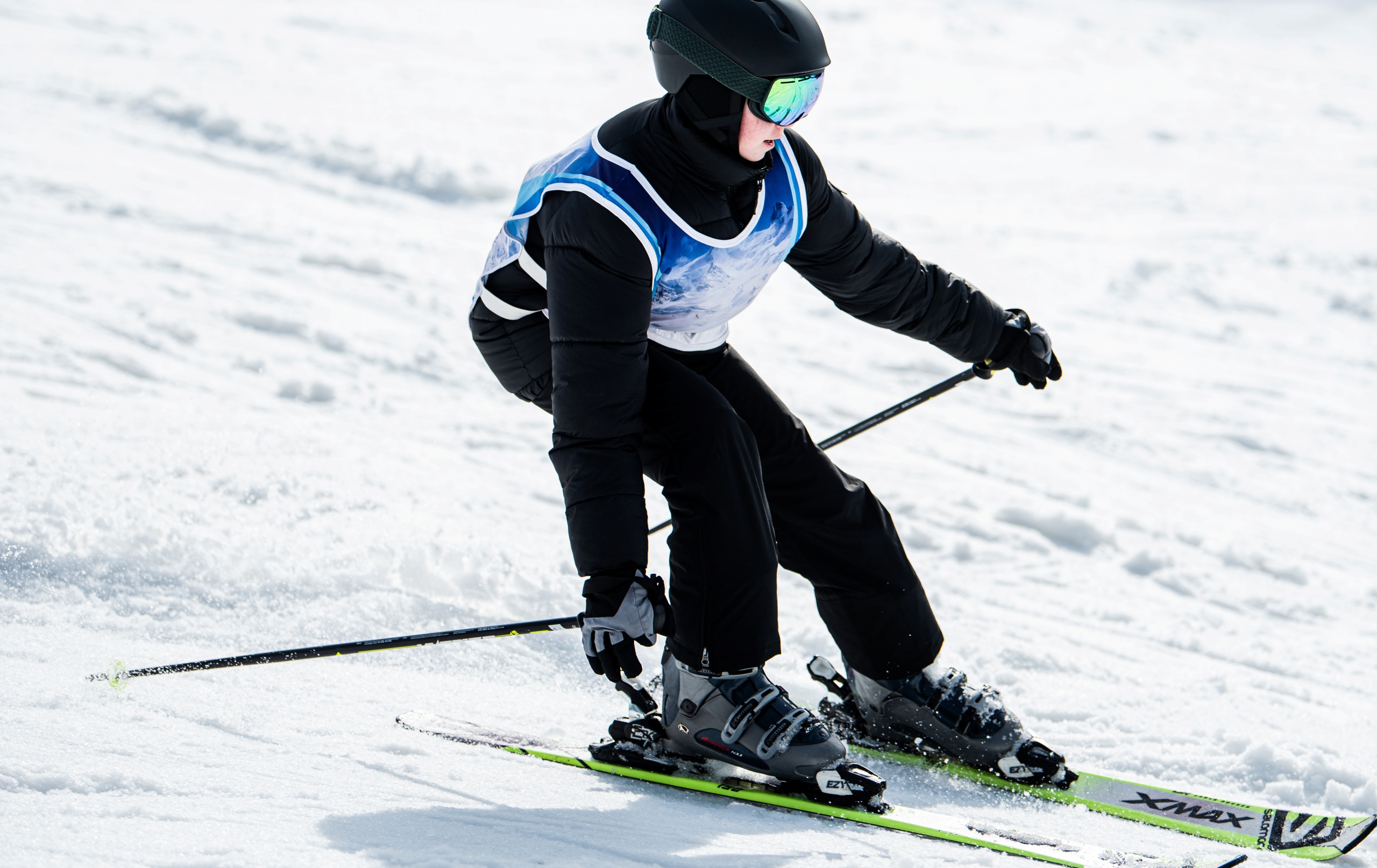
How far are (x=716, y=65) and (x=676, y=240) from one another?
358 millimetres

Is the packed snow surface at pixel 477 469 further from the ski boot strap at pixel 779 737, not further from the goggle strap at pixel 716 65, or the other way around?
the goggle strap at pixel 716 65

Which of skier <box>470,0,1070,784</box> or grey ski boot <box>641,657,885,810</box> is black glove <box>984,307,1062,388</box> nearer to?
skier <box>470,0,1070,784</box>

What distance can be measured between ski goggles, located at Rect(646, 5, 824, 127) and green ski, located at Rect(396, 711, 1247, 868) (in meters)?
1.41

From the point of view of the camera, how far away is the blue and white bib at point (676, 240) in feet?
7.73

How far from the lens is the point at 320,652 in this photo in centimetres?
272

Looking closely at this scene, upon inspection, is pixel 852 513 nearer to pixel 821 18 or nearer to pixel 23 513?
pixel 23 513

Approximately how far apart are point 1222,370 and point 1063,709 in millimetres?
5140

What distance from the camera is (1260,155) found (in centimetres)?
1349

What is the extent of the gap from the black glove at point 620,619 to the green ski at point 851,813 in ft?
1.31

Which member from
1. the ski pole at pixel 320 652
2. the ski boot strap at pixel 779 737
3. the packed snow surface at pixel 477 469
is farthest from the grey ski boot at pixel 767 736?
the ski pole at pixel 320 652

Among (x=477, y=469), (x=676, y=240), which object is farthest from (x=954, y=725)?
(x=477, y=469)

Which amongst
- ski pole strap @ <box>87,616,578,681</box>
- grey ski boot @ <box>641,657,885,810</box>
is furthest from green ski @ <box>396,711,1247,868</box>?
ski pole strap @ <box>87,616,578,681</box>

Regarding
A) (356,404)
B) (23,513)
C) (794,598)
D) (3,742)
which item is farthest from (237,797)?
(356,404)

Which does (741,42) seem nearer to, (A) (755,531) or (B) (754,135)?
(B) (754,135)
